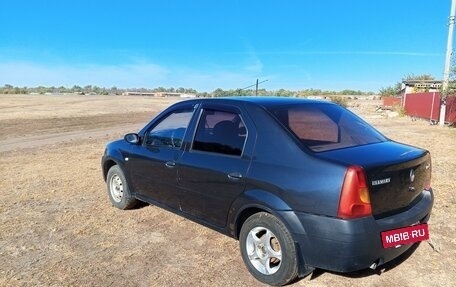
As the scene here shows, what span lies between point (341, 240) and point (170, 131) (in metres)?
2.47

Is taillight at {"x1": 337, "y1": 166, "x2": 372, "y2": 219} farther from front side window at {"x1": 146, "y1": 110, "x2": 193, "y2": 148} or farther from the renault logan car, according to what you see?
front side window at {"x1": 146, "y1": 110, "x2": 193, "y2": 148}

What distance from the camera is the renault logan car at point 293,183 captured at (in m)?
3.07

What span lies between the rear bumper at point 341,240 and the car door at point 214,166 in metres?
0.68

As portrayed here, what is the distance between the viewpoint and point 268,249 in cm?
353

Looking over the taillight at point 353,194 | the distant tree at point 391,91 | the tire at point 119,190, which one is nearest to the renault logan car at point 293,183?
the taillight at point 353,194

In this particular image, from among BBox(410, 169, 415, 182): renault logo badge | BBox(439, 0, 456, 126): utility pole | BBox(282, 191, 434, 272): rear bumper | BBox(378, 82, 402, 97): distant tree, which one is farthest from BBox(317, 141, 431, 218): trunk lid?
BBox(378, 82, 402, 97): distant tree

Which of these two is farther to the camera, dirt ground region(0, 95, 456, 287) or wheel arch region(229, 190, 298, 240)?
dirt ground region(0, 95, 456, 287)

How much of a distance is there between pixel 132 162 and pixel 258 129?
2.24 m

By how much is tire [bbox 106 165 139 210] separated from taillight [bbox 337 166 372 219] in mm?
3313

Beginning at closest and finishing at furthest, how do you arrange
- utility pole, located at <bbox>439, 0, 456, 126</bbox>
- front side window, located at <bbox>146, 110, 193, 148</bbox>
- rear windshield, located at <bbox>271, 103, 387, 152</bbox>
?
rear windshield, located at <bbox>271, 103, 387, 152</bbox> < front side window, located at <bbox>146, 110, 193, 148</bbox> < utility pole, located at <bbox>439, 0, 456, 126</bbox>

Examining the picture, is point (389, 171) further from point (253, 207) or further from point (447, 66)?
point (447, 66)

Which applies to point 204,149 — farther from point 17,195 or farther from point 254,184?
point 17,195

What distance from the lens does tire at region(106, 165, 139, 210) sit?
557 cm

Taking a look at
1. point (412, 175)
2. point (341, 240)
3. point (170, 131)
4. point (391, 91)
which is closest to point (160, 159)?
point (170, 131)
